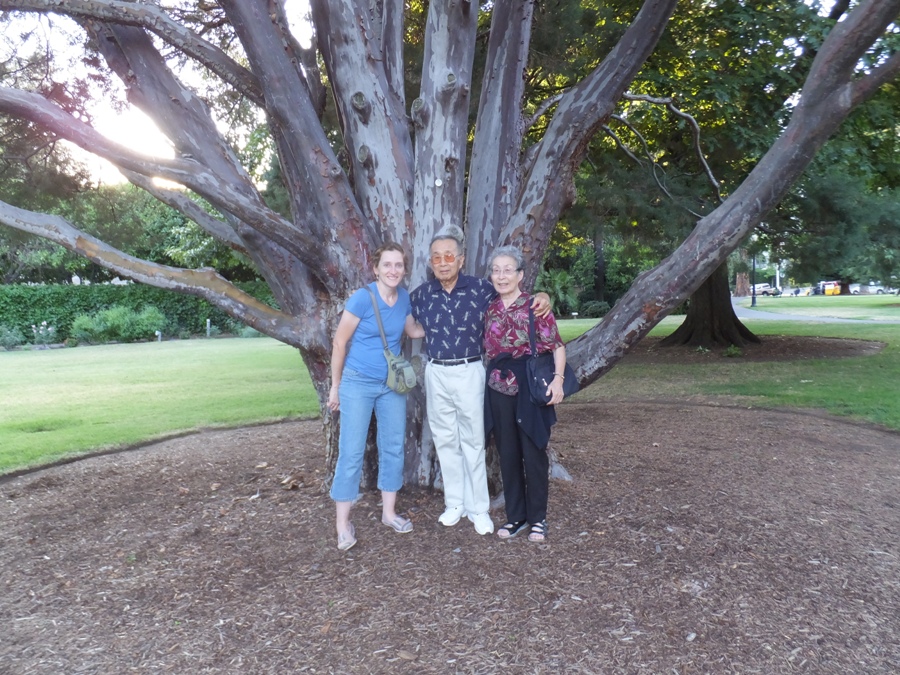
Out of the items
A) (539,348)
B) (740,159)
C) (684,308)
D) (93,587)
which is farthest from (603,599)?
(684,308)

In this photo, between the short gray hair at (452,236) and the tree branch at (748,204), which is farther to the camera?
the short gray hair at (452,236)

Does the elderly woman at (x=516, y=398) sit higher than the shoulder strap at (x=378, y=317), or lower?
lower

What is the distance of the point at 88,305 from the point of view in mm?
23031

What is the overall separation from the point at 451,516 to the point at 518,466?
52cm

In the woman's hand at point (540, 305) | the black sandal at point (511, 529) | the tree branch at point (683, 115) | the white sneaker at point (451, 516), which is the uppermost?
the tree branch at point (683, 115)

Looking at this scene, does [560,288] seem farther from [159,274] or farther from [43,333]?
[159,274]

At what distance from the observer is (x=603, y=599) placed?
10.5 ft

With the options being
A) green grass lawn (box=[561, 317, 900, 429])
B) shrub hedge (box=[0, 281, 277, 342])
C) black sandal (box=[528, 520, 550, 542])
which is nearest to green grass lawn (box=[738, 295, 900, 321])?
green grass lawn (box=[561, 317, 900, 429])

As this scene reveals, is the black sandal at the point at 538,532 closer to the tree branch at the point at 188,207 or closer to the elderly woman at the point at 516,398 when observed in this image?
the elderly woman at the point at 516,398

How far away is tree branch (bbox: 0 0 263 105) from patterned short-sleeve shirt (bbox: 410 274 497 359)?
6.48 feet

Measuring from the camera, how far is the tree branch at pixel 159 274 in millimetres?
3990

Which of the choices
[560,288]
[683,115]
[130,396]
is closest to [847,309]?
[560,288]

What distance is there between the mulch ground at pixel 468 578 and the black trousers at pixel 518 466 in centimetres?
21

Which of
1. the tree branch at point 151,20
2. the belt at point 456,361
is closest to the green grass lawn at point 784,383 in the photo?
the belt at point 456,361
